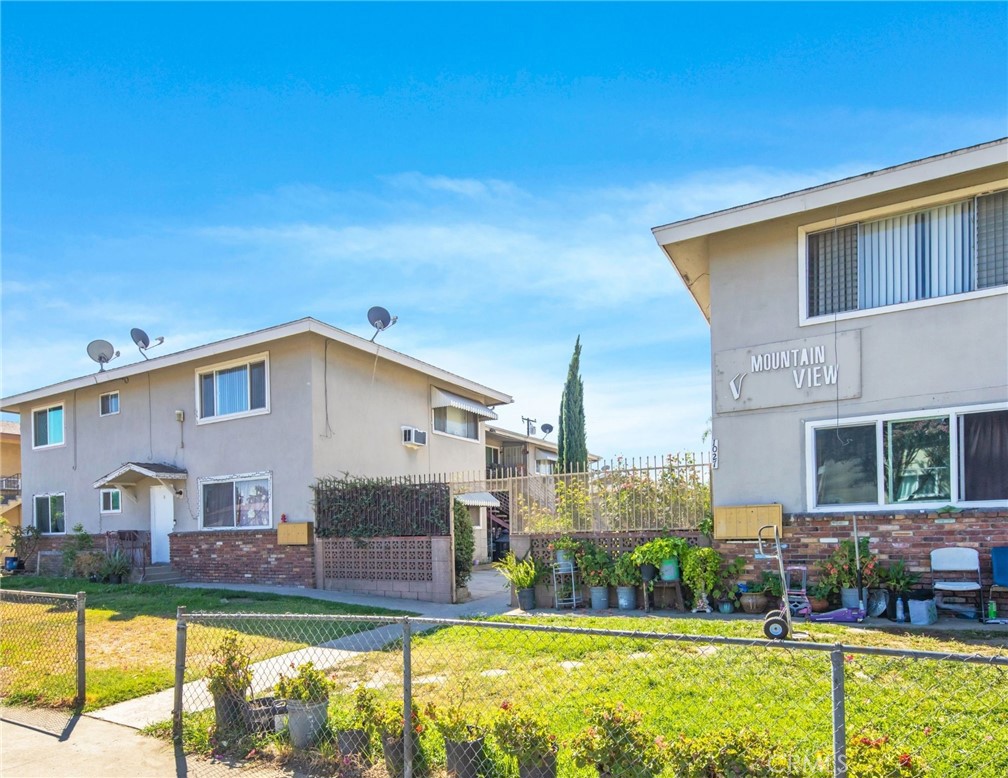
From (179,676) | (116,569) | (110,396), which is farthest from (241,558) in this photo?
(179,676)

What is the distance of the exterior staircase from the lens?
56.6 feet

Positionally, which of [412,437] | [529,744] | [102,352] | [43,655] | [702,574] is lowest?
[43,655]

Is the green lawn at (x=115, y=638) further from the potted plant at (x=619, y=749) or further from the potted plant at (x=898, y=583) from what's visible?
the potted plant at (x=898, y=583)

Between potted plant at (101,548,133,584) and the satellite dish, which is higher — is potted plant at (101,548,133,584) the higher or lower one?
the lower one

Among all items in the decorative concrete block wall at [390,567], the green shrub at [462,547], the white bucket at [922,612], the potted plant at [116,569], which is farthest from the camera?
the potted plant at [116,569]

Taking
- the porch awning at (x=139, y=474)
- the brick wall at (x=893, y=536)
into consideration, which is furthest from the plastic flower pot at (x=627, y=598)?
the porch awning at (x=139, y=474)

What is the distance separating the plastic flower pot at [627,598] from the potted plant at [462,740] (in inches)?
269

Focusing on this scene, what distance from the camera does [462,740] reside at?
4.50m

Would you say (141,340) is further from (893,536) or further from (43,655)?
(893,536)

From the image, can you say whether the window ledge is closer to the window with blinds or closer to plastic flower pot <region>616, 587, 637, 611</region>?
plastic flower pot <region>616, 587, 637, 611</region>

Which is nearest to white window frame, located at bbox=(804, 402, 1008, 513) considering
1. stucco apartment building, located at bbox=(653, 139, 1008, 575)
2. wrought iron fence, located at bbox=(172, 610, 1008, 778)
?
stucco apartment building, located at bbox=(653, 139, 1008, 575)

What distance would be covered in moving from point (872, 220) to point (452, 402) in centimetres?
1215

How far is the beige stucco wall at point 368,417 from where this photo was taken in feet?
53.1

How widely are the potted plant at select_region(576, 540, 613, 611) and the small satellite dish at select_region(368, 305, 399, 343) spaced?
7.68 metres
